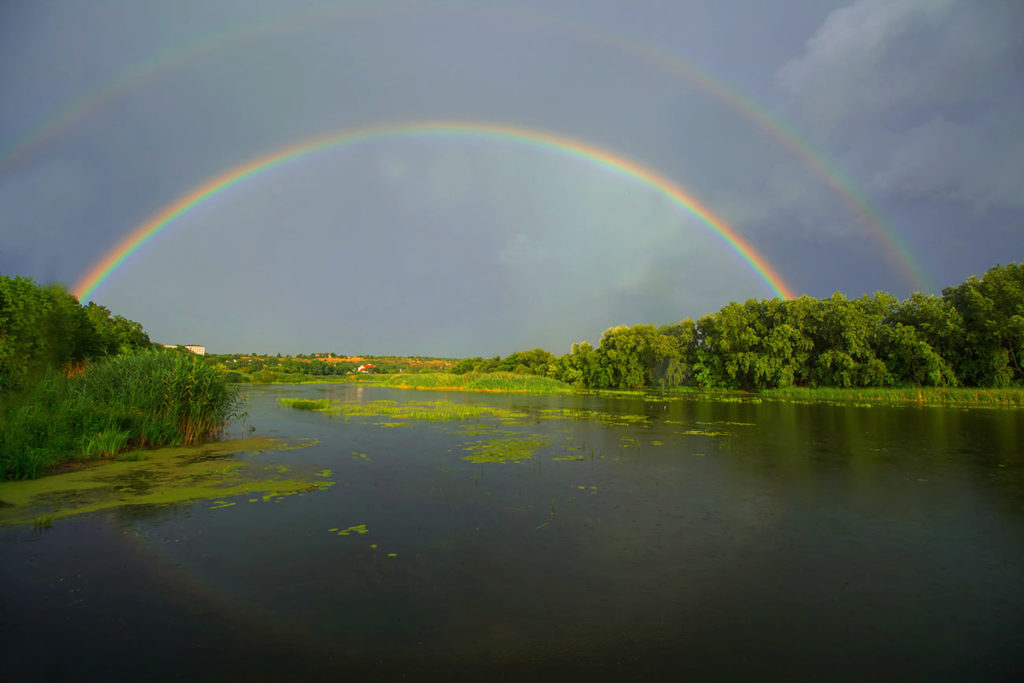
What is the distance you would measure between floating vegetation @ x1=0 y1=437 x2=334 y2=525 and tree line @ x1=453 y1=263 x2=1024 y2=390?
49394 millimetres

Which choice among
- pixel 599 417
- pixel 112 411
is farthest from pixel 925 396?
pixel 112 411

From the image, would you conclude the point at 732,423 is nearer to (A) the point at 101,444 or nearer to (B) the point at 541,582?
(B) the point at 541,582

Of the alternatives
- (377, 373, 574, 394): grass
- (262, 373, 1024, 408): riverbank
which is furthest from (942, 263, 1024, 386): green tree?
(377, 373, 574, 394): grass

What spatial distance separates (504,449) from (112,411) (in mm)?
11236

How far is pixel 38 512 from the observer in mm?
8844

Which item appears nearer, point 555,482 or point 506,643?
point 506,643

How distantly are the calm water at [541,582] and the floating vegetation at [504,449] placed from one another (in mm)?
2657

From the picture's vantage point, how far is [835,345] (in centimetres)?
4941

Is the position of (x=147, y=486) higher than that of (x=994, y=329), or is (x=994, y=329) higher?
(x=994, y=329)

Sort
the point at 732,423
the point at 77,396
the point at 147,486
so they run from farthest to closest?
the point at 732,423 → the point at 77,396 → the point at 147,486

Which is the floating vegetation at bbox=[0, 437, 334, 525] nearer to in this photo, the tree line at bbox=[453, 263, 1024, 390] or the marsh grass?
the marsh grass

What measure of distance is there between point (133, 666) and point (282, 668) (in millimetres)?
1349

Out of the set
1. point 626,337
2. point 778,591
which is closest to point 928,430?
point 778,591

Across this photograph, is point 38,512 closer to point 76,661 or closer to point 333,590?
point 76,661
